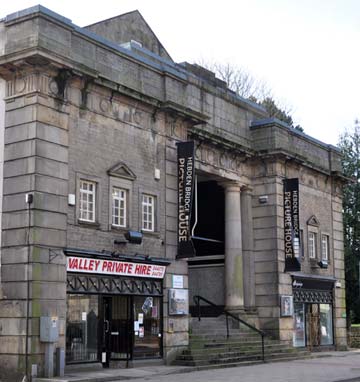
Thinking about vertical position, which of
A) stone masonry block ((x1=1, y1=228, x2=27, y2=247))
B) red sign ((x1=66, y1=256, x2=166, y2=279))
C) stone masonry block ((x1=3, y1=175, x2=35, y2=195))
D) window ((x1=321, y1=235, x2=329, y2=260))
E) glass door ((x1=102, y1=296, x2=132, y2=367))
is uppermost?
stone masonry block ((x1=3, y1=175, x2=35, y2=195))

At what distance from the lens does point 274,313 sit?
27219 mm

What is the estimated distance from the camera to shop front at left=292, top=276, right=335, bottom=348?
95.0 feet

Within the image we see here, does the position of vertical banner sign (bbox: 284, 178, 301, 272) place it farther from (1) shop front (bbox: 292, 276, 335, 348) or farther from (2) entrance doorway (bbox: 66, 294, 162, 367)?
(2) entrance doorway (bbox: 66, 294, 162, 367)

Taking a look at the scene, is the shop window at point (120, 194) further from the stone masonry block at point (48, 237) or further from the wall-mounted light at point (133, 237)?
the stone masonry block at point (48, 237)

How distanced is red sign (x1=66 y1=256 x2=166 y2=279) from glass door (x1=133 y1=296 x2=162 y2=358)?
2.54 feet

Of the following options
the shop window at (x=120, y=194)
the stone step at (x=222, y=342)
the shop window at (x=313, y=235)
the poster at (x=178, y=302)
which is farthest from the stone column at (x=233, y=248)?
the shop window at (x=120, y=194)

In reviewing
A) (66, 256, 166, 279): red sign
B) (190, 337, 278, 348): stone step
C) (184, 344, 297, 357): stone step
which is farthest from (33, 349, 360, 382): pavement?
(66, 256, 166, 279): red sign

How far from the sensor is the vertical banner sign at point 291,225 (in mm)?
27766

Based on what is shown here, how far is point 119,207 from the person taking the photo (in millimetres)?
20547

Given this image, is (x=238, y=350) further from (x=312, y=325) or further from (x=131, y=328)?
(x=312, y=325)

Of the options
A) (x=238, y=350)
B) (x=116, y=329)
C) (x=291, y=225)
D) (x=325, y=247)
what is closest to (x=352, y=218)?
(x=325, y=247)

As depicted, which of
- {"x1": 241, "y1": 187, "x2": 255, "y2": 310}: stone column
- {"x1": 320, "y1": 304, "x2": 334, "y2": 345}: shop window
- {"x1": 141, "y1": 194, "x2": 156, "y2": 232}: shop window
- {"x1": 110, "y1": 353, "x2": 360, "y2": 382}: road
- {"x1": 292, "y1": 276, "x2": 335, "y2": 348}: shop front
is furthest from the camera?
{"x1": 320, "y1": 304, "x2": 334, "y2": 345}: shop window

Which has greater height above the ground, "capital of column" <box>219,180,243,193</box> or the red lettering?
"capital of column" <box>219,180,243,193</box>

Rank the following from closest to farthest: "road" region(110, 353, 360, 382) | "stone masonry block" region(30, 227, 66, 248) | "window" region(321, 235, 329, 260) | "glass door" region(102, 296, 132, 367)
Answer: "stone masonry block" region(30, 227, 66, 248), "road" region(110, 353, 360, 382), "glass door" region(102, 296, 132, 367), "window" region(321, 235, 329, 260)
